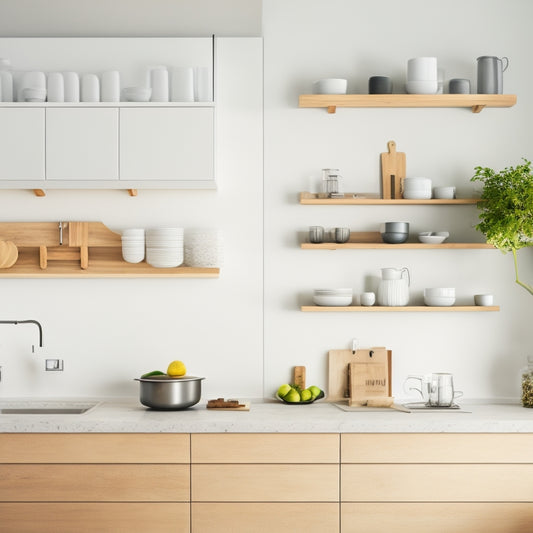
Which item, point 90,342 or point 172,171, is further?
point 90,342

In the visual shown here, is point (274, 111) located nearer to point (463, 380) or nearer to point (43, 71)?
point (43, 71)

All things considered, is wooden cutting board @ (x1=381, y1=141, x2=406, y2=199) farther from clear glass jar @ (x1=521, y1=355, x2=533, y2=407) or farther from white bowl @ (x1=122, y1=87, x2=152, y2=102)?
white bowl @ (x1=122, y1=87, x2=152, y2=102)

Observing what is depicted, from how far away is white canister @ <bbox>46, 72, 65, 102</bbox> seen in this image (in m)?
3.52

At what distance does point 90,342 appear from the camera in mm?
3752

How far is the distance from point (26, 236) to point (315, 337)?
1.61 metres

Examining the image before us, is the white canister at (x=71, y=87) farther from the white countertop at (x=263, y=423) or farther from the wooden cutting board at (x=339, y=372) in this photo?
the wooden cutting board at (x=339, y=372)

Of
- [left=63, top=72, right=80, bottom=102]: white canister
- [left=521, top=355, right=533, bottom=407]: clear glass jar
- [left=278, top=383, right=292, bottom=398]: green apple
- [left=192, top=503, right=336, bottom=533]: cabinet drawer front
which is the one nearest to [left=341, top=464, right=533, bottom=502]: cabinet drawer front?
[left=192, top=503, right=336, bottom=533]: cabinet drawer front

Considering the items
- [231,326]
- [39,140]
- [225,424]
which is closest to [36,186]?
[39,140]

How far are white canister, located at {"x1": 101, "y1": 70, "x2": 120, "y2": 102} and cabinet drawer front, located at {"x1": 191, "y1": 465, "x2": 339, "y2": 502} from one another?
182cm

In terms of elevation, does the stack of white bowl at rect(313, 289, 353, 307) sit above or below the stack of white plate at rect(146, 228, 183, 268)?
below

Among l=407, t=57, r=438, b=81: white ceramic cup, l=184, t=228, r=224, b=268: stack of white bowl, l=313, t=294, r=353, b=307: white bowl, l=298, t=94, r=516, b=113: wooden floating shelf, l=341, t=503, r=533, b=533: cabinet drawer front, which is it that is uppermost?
l=407, t=57, r=438, b=81: white ceramic cup

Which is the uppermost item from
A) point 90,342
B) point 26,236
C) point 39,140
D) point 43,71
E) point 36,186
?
point 43,71

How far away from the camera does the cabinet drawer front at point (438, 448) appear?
312 centimetres

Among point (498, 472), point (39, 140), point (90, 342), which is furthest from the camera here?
point (90, 342)
